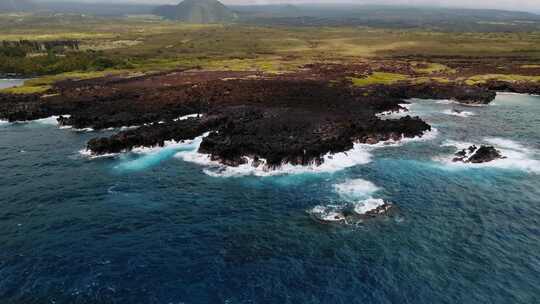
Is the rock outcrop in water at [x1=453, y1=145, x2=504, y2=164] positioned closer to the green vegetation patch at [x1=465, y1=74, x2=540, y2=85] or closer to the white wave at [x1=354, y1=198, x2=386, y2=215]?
the white wave at [x1=354, y1=198, x2=386, y2=215]

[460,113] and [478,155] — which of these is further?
[460,113]

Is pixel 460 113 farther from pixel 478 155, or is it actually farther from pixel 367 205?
pixel 367 205

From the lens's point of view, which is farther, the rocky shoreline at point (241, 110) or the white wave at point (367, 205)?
the rocky shoreline at point (241, 110)

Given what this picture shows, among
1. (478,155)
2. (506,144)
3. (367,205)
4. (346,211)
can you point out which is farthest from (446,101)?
(346,211)

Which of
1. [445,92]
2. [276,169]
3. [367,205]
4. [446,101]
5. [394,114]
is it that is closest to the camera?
[367,205]

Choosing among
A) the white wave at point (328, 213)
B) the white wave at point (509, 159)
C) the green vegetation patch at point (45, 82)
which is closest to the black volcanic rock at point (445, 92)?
the white wave at point (509, 159)

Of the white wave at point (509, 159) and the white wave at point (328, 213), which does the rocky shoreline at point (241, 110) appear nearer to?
the white wave at point (509, 159)
